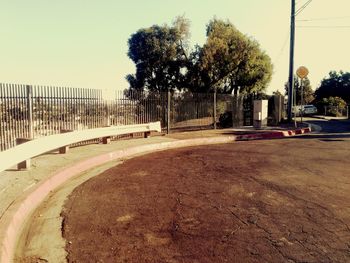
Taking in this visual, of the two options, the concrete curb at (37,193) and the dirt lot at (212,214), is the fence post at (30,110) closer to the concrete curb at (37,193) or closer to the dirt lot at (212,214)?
the concrete curb at (37,193)

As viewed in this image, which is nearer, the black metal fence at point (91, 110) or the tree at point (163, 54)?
the black metal fence at point (91, 110)

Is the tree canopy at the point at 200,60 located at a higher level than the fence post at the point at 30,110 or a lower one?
higher

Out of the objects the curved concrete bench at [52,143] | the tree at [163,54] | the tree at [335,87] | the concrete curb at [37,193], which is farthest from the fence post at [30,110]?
the tree at [335,87]

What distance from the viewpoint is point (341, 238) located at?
429 centimetres

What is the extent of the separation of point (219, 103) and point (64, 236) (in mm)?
16200

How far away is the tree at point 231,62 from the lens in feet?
101

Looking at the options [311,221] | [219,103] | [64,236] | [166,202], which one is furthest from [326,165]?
[219,103]

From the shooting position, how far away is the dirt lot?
3957 millimetres

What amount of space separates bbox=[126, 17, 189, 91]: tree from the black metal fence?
14.8 m

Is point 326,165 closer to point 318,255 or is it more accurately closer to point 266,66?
point 318,255

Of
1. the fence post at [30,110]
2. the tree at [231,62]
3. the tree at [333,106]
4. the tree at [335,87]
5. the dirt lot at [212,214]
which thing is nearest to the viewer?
the dirt lot at [212,214]

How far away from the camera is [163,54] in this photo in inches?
1371

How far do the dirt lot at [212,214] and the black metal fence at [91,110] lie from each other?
3.53 m

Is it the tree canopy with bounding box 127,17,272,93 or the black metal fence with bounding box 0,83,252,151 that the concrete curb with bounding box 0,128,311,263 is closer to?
the black metal fence with bounding box 0,83,252,151
